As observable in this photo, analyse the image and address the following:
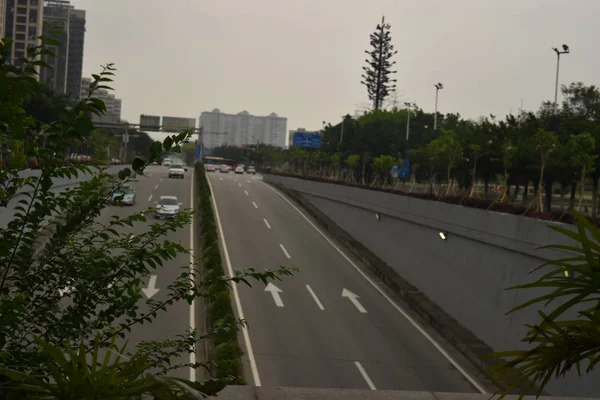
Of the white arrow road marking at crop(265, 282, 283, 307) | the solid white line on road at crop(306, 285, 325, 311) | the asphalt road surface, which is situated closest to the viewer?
the asphalt road surface

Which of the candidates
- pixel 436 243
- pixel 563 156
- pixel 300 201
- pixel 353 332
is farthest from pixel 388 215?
pixel 300 201

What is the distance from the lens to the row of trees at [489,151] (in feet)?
96.4

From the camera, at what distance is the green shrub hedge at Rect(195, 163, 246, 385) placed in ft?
16.0

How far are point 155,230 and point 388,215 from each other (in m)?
31.4

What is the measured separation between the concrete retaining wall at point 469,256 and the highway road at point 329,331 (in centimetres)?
159

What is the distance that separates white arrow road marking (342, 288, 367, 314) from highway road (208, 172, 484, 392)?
4 centimetres

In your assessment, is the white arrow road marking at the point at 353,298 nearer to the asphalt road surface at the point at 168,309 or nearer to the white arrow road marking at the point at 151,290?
the asphalt road surface at the point at 168,309

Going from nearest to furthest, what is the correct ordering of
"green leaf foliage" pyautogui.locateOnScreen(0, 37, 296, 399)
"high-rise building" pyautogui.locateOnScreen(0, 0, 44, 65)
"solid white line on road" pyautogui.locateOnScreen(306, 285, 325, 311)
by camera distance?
"green leaf foliage" pyautogui.locateOnScreen(0, 37, 296, 399), "solid white line on road" pyautogui.locateOnScreen(306, 285, 325, 311), "high-rise building" pyautogui.locateOnScreen(0, 0, 44, 65)

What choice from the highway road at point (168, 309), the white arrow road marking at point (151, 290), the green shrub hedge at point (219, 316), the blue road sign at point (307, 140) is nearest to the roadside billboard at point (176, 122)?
the blue road sign at point (307, 140)

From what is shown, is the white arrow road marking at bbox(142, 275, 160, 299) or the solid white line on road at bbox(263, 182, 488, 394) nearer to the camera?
the solid white line on road at bbox(263, 182, 488, 394)

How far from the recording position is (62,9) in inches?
7190

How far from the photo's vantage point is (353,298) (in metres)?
28.8

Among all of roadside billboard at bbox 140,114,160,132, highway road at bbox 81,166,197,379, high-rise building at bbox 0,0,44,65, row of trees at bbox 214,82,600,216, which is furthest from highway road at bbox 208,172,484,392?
high-rise building at bbox 0,0,44,65

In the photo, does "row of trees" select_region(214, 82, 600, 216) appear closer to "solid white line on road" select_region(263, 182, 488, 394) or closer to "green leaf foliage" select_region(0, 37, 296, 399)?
"solid white line on road" select_region(263, 182, 488, 394)
